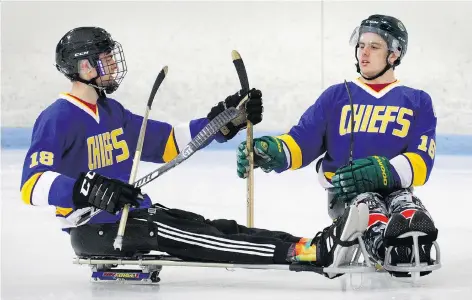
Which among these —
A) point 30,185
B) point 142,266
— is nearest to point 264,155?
point 142,266

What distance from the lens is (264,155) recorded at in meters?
3.61

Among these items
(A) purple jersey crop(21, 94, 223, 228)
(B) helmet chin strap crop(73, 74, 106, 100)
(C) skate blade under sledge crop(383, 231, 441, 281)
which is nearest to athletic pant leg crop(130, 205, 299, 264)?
(A) purple jersey crop(21, 94, 223, 228)

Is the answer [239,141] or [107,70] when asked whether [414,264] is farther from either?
[239,141]

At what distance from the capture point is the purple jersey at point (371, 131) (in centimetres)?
353

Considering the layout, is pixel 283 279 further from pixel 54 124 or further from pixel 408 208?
pixel 54 124

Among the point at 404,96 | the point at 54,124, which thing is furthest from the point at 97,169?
the point at 404,96

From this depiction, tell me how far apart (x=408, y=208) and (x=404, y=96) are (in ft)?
1.61

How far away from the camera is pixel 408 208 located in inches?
131

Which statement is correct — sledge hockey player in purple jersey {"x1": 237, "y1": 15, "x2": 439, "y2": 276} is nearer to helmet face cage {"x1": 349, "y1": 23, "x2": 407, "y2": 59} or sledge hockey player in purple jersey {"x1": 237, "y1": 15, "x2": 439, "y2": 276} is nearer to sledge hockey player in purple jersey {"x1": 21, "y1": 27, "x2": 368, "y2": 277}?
helmet face cage {"x1": 349, "y1": 23, "x2": 407, "y2": 59}

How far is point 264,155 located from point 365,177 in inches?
15.5

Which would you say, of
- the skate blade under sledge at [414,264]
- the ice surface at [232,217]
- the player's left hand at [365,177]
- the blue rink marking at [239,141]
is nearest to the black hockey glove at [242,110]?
the player's left hand at [365,177]

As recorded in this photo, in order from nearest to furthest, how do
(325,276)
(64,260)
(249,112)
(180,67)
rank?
(325,276), (249,112), (64,260), (180,67)

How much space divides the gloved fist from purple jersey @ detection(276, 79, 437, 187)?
4 cm

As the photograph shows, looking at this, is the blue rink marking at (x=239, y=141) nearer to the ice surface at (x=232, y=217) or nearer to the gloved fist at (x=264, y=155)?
the ice surface at (x=232, y=217)
